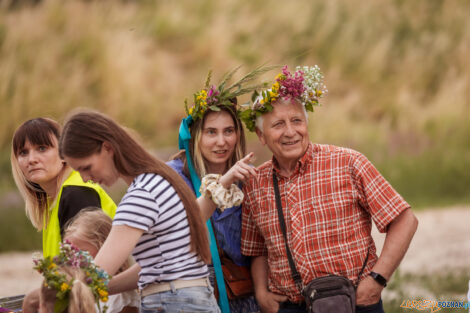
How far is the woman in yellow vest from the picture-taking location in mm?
4551

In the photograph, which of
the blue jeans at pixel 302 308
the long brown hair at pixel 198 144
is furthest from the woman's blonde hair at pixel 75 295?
the long brown hair at pixel 198 144

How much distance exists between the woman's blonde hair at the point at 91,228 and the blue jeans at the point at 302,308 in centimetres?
116

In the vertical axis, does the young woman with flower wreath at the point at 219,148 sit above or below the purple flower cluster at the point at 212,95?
below

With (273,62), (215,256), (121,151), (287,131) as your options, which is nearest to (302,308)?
(215,256)

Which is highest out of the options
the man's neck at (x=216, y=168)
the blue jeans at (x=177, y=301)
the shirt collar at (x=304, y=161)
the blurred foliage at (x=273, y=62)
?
the blurred foliage at (x=273, y=62)

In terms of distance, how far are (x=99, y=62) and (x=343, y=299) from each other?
43.9 feet

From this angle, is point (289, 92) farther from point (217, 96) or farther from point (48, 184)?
point (48, 184)

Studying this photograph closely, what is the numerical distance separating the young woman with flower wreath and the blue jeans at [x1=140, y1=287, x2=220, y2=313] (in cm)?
98

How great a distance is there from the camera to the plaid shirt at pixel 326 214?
420cm

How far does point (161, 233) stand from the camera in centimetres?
342

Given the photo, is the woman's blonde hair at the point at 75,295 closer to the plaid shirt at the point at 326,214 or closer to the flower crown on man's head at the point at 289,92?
the plaid shirt at the point at 326,214

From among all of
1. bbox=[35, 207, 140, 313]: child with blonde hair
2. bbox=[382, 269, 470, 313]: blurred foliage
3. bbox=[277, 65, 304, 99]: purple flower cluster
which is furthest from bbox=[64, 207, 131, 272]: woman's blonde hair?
bbox=[382, 269, 470, 313]: blurred foliage

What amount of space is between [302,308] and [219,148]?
1.16 meters

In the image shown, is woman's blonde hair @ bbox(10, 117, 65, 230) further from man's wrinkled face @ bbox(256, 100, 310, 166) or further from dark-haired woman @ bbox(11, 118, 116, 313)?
man's wrinkled face @ bbox(256, 100, 310, 166)
